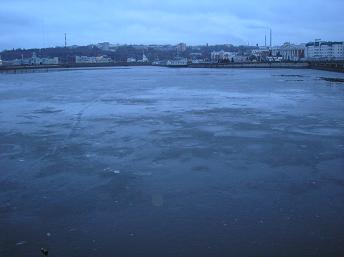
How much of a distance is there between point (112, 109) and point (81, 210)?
1285 cm

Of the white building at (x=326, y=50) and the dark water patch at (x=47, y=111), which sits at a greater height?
the white building at (x=326, y=50)

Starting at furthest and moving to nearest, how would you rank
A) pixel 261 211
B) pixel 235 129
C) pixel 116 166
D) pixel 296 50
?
pixel 296 50 → pixel 235 129 → pixel 116 166 → pixel 261 211

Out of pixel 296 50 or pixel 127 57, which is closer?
pixel 296 50

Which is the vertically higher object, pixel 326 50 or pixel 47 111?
pixel 326 50

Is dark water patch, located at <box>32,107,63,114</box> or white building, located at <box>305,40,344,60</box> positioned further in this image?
white building, located at <box>305,40,344,60</box>

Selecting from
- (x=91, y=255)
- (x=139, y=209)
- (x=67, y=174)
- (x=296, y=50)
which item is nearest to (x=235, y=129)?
(x=67, y=174)

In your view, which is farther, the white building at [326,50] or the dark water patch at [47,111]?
the white building at [326,50]

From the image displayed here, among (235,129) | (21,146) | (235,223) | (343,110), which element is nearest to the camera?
(235,223)

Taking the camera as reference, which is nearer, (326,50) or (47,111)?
(47,111)

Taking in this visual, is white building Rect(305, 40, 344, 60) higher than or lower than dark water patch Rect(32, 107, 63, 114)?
higher

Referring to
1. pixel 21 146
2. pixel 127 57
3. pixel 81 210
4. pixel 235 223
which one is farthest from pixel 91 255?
pixel 127 57

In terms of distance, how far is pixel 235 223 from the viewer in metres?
5.90

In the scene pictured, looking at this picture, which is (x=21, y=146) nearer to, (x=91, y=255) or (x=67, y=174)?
(x=67, y=174)

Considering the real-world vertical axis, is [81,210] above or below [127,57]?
below
